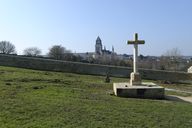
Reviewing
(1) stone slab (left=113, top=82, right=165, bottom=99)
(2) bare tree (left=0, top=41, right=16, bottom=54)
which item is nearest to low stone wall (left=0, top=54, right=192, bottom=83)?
(1) stone slab (left=113, top=82, right=165, bottom=99)

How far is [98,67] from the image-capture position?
24406 millimetres

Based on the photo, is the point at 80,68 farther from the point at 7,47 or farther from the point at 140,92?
the point at 7,47

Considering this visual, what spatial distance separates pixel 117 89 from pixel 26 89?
333 centimetres

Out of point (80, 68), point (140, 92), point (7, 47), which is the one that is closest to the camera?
point (140, 92)

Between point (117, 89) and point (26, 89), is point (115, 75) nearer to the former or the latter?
point (117, 89)

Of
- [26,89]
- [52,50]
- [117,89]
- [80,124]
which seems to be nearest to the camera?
[80,124]

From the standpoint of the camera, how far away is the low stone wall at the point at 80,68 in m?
23.2

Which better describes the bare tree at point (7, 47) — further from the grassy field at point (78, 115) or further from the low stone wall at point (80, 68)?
the grassy field at point (78, 115)

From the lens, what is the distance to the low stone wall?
23156 mm

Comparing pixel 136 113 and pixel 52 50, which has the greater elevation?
pixel 52 50

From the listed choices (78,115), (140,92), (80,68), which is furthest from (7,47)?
(78,115)

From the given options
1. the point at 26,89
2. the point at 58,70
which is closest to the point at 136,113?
the point at 26,89

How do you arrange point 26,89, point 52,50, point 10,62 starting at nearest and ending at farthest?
point 26,89, point 10,62, point 52,50

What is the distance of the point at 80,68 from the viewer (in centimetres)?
2423
